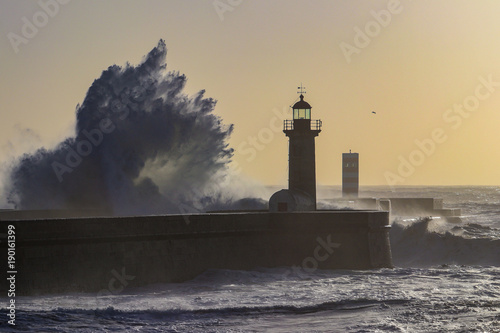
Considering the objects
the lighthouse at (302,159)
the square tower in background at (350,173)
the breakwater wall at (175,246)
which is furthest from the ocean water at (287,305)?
the square tower in background at (350,173)

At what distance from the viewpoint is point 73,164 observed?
28062 mm

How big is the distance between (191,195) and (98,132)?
3.68 meters

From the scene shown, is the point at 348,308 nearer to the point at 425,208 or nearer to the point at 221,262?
the point at 221,262

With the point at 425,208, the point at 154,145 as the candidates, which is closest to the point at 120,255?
the point at 154,145

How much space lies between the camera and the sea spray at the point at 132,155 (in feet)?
89.8

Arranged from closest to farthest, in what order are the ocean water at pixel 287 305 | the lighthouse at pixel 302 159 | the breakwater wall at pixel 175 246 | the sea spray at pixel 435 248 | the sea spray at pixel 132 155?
the ocean water at pixel 287 305 < the breakwater wall at pixel 175 246 < the lighthouse at pixel 302 159 < the sea spray at pixel 435 248 < the sea spray at pixel 132 155

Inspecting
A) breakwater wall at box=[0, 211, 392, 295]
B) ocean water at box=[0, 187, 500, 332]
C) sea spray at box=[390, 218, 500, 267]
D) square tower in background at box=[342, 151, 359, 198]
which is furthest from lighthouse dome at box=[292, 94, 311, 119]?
square tower in background at box=[342, 151, 359, 198]

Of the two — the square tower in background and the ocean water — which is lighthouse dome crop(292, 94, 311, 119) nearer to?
the ocean water

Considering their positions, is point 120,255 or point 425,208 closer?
point 120,255

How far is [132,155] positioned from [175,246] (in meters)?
10.3

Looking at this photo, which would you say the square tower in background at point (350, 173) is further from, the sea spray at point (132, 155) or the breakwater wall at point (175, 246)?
the breakwater wall at point (175, 246)

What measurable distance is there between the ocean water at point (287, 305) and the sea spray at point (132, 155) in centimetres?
969

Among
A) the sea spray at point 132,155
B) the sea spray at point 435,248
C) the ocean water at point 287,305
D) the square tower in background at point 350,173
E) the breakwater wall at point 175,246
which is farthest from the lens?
the square tower in background at point 350,173

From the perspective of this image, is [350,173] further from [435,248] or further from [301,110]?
[301,110]
